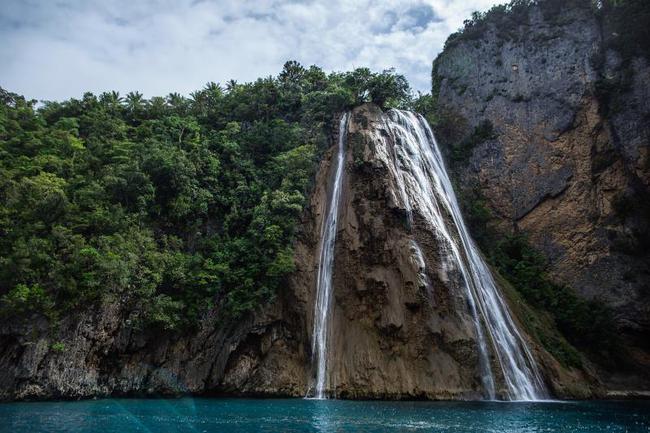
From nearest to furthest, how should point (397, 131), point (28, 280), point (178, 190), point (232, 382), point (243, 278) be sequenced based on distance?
1. point (28, 280)
2. point (232, 382)
3. point (243, 278)
4. point (178, 190)
5. point (397, 131)

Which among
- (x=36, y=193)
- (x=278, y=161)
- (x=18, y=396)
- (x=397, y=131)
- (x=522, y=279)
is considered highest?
(x=397, y=131)

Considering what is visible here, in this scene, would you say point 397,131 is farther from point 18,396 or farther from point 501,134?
point 18,396

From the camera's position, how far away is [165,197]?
25250mm

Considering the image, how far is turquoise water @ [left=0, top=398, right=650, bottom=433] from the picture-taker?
1223cm

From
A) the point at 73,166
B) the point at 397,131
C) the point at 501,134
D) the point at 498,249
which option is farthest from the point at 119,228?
the point at 501,134

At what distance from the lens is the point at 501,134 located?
105 feet

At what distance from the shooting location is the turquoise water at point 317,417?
482 inches

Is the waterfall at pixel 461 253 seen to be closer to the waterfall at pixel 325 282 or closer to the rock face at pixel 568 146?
the waterfall at pixel 325 282

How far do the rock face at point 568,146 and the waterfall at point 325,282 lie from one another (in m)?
9.53

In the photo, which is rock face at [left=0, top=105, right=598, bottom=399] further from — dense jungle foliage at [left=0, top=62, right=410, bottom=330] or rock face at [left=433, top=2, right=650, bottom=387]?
rock face at [left=433, top=2, right=650, bottom=387]

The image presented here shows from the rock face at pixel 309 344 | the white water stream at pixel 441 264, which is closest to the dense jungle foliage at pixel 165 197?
the rock face at pixel 309 344

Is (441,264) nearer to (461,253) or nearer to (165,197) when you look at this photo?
(461,253)

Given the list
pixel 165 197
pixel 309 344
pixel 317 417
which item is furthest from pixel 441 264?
pixel 165 197

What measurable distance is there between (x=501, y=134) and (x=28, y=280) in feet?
90.8
